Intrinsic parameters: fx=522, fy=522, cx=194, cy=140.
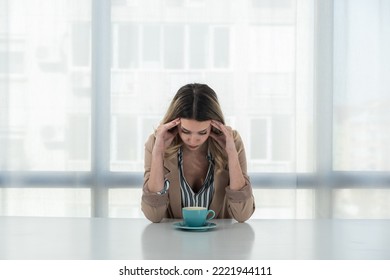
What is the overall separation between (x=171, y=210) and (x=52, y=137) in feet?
4.55

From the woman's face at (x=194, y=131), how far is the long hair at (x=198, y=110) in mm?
19

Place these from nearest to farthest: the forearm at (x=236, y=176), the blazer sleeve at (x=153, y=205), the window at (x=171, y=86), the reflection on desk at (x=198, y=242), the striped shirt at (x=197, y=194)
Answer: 1. the reflection on desk at (x=198, y=242)
2. the blazer sleeve at (x=153, y=205)
3. the forearm at (x=236, y=176)
4. the striped shirt at (x=197, y=194)
5. the window at (x=171, y=86)

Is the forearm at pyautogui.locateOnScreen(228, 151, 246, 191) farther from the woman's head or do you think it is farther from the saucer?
the saucer

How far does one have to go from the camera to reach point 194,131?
201cm

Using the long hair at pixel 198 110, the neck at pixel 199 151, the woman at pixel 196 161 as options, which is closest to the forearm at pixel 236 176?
the woman at pixel 196 161

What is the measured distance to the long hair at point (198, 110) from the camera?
2012mm

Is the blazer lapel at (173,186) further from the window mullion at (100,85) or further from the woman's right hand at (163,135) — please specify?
the window mullion at (100,85)

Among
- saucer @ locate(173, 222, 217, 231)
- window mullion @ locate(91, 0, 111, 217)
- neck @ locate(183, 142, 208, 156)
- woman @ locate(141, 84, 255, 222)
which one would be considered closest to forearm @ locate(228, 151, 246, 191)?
woman @ locate(141, 84, 255, 222)

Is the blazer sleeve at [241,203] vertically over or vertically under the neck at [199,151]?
under

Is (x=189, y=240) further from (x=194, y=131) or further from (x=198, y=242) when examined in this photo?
(x=194, y=131)

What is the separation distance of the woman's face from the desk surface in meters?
0.33

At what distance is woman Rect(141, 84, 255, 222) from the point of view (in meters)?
2.00

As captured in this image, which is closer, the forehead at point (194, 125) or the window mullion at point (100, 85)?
the forehead at point (194, 125)

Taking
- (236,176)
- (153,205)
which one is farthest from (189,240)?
(236,176)
